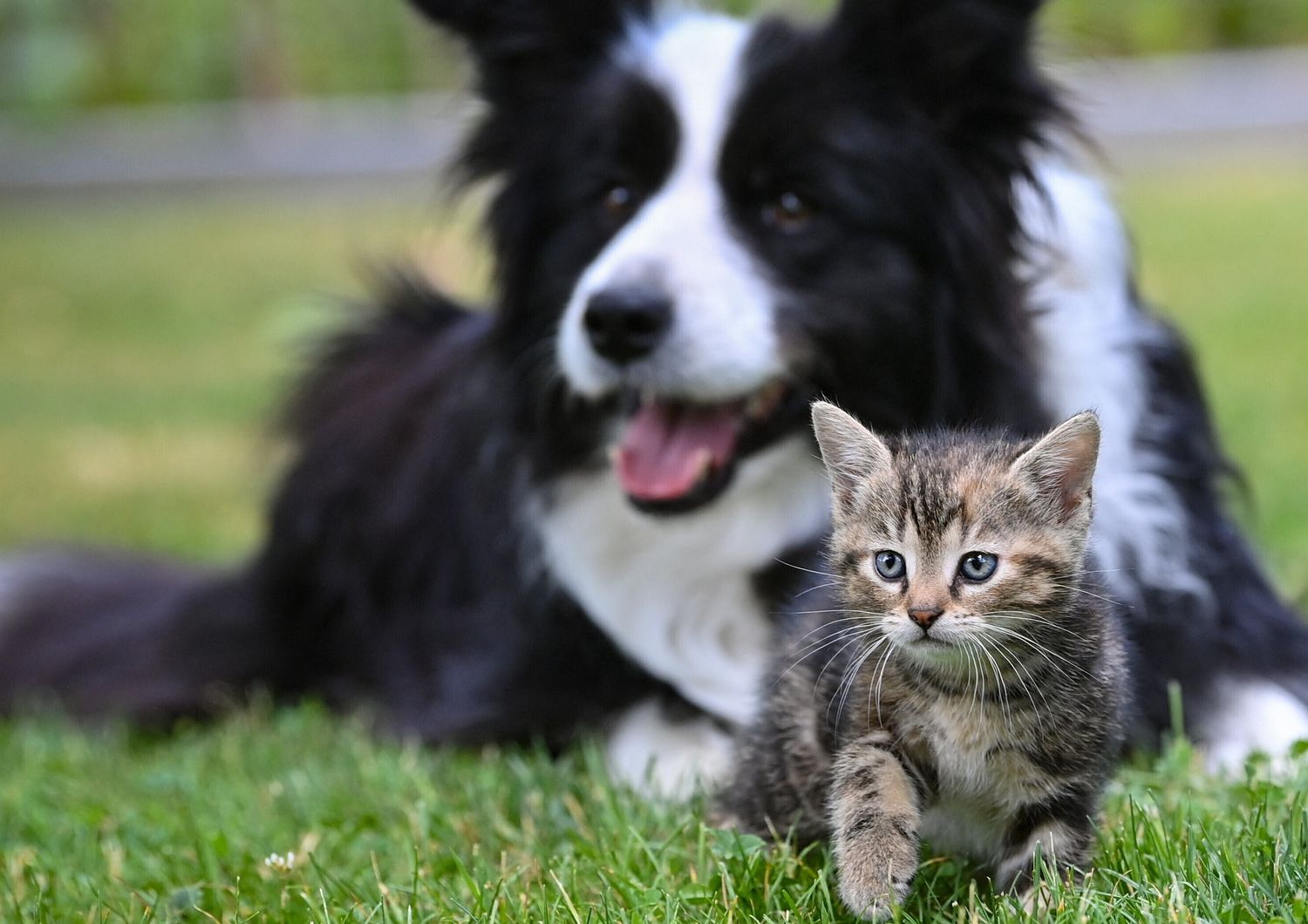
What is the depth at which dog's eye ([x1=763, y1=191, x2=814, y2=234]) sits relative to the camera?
13.4 feet

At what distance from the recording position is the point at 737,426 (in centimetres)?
407

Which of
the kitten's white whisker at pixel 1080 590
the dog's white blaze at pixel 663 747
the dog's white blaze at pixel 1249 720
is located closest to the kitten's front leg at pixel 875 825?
the kitten's white whisker at pixel 1080 590

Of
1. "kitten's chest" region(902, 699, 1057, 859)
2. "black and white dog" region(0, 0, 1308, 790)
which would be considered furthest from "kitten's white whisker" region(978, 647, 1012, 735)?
"black and white dog" region(0, 0, 1308, 790)

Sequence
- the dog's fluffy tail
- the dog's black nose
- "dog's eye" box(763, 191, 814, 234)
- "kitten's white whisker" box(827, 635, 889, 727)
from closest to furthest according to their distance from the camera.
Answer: "kitten's white whisker" box(827, 635, 889, 727), the dog's black nose, "dog's eye" box(763, 191, 814, 234), the dog's fluffy tail

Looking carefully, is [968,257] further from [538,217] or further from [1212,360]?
[1212,360]

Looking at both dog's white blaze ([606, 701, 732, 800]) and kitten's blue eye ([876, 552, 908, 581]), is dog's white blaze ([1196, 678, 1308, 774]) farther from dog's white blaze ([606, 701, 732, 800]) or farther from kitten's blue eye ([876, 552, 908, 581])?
kitten's blue eye ([876, 552, 908, 581])

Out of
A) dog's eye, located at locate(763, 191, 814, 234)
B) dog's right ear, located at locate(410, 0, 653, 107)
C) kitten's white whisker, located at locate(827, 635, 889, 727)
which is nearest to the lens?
kitten's white whisker, located at locate(827, 635, 889, 727)

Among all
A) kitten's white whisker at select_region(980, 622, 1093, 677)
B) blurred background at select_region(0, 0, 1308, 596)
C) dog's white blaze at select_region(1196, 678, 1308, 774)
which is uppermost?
kitten's white whisker at select_region(980, 622, 1093, 677)

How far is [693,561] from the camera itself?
14.2ft

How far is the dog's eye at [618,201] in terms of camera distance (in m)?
4.25

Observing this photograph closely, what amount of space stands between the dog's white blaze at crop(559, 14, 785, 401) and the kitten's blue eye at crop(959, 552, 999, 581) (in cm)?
147

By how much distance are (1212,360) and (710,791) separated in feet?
22.6

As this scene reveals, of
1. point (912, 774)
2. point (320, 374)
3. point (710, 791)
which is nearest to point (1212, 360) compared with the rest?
point (320, 374)

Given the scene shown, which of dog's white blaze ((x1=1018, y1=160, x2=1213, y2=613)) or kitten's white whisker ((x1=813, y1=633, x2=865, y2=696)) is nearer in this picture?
kitten's white whisker ((x1=813, y1=633, x2=865, y2=696))
